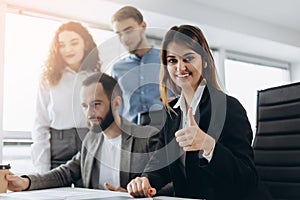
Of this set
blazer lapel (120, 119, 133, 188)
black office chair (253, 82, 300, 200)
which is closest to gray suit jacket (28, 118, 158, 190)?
blazer lapel (120, 119, 133, 188)

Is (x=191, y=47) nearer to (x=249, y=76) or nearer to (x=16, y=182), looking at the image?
(x=16, y=182)

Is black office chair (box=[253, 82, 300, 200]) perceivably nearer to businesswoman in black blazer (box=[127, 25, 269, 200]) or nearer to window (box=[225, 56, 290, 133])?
businesswoman in black blazer (box=[127, 25, 269, 200])

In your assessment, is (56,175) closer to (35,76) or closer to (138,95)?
(138,95)

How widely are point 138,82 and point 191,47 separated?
28cm

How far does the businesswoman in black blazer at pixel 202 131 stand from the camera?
0.88 meters

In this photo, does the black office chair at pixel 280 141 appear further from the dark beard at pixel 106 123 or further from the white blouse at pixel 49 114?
the white blouse at pixel 49 114

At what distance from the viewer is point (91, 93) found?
4.20 feet

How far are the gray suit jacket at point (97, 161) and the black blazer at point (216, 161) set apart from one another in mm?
99

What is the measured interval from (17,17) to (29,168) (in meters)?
0.83

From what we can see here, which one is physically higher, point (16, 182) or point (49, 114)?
point (49, 114)

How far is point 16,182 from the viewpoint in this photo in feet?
3.49

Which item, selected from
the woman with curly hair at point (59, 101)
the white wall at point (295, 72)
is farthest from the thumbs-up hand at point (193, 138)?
the white wall at point (295, 72)

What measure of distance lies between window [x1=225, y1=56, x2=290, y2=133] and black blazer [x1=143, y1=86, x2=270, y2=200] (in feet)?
4.88

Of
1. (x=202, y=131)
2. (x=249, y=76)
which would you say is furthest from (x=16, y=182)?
(x=249, y=76)
